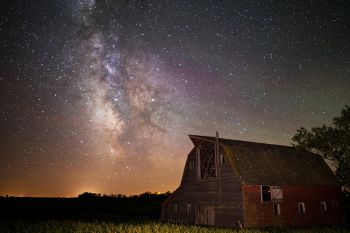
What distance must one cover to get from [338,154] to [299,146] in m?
4.24

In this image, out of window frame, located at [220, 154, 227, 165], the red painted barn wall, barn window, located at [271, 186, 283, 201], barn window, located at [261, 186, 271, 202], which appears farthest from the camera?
window frame, located at [220, 154, 227, 165]

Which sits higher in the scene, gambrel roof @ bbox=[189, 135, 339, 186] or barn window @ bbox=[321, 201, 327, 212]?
gambrel roof @ bbox=[189, 135, 339, 186]

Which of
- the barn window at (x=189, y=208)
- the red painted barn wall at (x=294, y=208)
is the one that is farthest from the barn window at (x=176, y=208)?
the red painted barn wall at (x=294, y=208)

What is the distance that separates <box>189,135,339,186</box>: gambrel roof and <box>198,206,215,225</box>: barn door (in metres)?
4.98

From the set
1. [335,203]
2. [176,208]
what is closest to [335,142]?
[335,203]

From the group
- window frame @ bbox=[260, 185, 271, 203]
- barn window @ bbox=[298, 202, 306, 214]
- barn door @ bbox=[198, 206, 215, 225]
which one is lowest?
barn door @ bbox=[198, 206, 215, 225]

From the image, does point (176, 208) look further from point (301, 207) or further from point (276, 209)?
point (301, 207)

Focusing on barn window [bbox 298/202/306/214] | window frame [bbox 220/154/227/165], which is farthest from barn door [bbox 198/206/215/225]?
barn window [bbox 298/202/306/214]

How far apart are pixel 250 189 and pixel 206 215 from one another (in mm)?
5617

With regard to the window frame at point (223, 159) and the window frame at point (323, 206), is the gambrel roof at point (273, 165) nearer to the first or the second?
the window frame at point (223, 159)

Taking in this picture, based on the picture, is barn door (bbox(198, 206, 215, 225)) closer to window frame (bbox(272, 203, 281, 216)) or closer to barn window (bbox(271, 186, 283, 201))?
window frame (bbox(272, 203, 281, 216))

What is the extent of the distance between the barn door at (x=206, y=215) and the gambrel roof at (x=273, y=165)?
498cm

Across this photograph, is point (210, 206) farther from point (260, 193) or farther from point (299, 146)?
point (299, 146)

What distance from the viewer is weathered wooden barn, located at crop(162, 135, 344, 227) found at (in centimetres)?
2920
